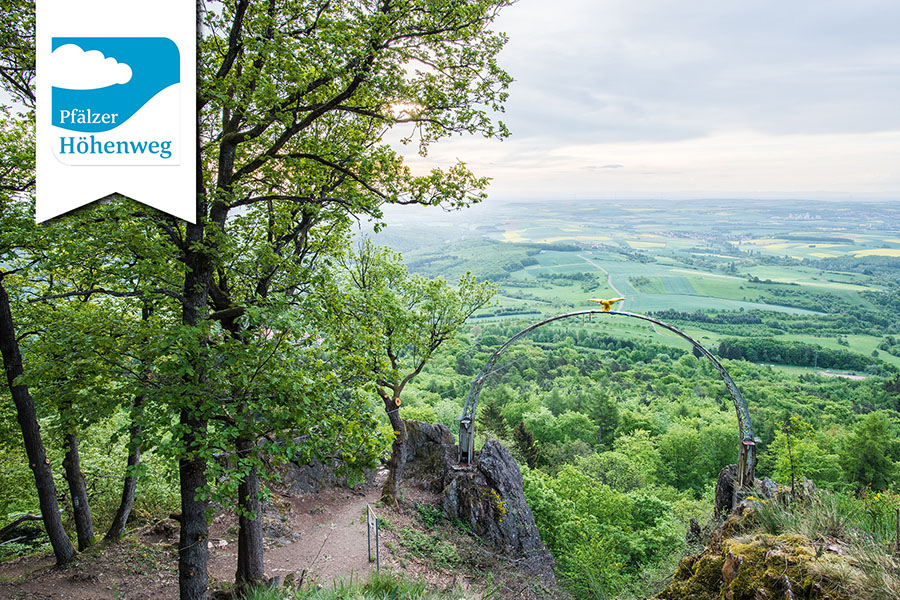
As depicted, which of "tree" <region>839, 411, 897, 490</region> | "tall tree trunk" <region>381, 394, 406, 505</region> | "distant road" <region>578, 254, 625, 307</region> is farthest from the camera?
"distant road" <region>578, 254, 625, 307</region>

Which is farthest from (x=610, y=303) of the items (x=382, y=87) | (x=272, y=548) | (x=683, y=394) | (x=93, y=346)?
(x=683, y=394)

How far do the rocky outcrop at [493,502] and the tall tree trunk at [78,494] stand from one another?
7.79m

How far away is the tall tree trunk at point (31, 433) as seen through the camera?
741cm

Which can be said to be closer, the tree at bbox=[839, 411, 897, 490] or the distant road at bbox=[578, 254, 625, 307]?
the tree at bbox=[839, 411, 897, 490]

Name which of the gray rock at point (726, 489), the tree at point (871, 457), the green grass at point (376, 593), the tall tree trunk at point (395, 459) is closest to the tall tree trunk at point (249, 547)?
the green grass at point (376, 593)

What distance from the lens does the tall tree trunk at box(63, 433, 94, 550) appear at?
346 inches

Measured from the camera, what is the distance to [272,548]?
1056 cm

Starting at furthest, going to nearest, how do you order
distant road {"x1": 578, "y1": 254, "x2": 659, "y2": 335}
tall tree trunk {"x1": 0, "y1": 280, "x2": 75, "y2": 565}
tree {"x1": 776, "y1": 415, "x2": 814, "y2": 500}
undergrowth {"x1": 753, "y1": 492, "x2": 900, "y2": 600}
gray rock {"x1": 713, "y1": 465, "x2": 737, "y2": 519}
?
distant road {"x1": 578, "y1": 254, "x2": 659, "y2": 335} < tree {"x1": 776, "y1": 415, "x2": 814, "y2": 500} < gray rock {"x1": 713, "y1": 465, "x2": 737, "y2": 519} < tall tree trunk {"x1": 0, "y1": 280, "x2": 75, "y2": 565} < undergrowth {"x1": 753, "y1": 492, "x2": 900, "y2": 600}

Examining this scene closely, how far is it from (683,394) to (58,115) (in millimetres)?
59753

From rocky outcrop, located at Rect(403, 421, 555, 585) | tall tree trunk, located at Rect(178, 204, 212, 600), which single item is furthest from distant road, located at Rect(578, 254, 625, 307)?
tall tree trunk, located at Rect(178, 204, 212, 600)

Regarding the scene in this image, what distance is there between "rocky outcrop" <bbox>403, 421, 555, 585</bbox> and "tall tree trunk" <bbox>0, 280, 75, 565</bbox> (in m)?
8.22

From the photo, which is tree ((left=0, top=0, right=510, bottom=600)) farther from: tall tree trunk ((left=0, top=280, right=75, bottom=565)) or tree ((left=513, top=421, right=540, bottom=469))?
tree ((left=513, top=421, right=540, bottom=469))

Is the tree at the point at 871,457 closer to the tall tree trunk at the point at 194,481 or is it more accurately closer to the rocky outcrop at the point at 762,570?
the rocky outcrop at the point at 762,570

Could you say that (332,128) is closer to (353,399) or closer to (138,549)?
(353,399)
